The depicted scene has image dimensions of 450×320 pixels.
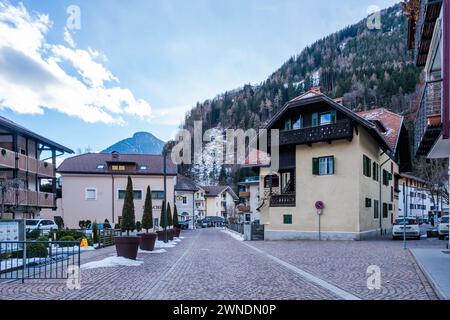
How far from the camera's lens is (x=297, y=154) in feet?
98.3

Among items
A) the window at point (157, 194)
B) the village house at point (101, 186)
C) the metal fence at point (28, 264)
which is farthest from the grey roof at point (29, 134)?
the metal fence at point (28, 264)

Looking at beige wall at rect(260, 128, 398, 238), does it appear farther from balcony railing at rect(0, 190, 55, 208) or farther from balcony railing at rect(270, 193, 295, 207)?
balcony railing at rect(0, 190, 55, 208)

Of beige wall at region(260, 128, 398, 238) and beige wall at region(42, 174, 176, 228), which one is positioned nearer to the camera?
beige wall at region(260, 128, 398, 238)

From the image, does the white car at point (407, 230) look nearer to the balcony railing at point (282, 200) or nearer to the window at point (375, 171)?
the window at point (375, 171)

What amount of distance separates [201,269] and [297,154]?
18.4 m

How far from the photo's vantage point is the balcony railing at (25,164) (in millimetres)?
28734

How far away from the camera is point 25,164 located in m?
32.1

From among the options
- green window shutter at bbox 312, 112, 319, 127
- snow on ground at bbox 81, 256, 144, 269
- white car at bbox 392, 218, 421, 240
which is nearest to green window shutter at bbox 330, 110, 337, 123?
green window shutter at bbox 312, 112, 319, 127

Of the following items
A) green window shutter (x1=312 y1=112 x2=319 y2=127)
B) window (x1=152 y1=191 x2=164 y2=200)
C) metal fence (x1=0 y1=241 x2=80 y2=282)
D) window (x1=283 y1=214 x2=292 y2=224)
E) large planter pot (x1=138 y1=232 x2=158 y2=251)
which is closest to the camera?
metal fence (x1=0 y1=241 x2=80 y2=282)

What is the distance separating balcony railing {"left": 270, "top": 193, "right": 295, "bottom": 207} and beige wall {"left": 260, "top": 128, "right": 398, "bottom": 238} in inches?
13.3

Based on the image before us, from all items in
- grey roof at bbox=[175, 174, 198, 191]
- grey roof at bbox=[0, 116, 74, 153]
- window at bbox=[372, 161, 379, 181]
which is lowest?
grey roof at bbox=[175, 174, 198, 191]

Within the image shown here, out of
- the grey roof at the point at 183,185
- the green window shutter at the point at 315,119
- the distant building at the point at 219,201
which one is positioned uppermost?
the green window shutter at the point at 315,119

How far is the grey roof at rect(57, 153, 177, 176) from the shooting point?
171ft

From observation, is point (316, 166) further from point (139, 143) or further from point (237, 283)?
point (139, 143)
